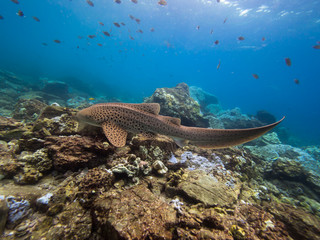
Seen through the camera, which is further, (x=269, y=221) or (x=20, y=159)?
(x=20, y=159)

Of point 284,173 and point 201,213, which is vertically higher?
point 284,173

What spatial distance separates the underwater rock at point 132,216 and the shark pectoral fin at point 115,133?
4.06 feet

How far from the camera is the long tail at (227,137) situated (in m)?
2.81

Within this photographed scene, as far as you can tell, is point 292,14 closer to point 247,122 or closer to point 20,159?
point 247,122

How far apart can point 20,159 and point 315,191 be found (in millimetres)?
11190

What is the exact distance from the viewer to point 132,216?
181 centimetres

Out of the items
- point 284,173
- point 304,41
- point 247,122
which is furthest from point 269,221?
point 304,41

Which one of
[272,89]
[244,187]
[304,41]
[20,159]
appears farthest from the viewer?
[272,89]

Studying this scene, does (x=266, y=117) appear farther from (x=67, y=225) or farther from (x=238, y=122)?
(x=67, y=225)

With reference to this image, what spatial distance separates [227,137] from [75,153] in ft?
12.2

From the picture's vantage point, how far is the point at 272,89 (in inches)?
5758

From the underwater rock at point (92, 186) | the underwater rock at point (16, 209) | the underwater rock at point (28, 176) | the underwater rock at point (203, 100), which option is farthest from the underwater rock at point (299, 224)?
the underwater rock at point (203, 100)

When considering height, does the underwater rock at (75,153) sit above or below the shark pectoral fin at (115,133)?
→ below

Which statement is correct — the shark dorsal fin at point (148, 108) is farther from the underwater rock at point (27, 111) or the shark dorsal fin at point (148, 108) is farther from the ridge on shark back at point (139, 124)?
the underwater rock at point (27, 111)
